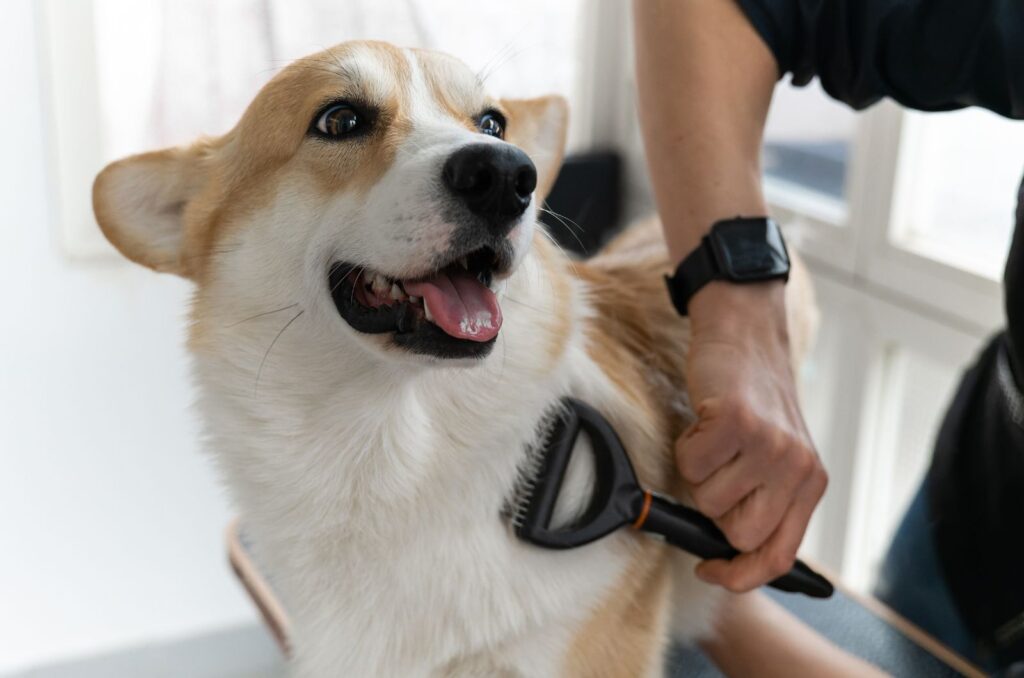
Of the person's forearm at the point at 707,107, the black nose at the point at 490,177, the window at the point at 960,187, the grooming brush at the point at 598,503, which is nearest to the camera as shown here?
the black nose at the point at 490,177

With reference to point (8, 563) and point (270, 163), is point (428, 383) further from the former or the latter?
point (8, 563)

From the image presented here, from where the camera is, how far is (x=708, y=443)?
2.50 ft

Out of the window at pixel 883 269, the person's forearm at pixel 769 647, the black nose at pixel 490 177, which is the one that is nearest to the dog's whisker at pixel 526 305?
the black nose at pixel 490 177

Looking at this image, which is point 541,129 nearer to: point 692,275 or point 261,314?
point 692,275

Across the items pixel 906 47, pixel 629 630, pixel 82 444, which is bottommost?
pixel 82 444

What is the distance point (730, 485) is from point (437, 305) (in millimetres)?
276

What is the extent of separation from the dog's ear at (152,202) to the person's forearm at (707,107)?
42 cm

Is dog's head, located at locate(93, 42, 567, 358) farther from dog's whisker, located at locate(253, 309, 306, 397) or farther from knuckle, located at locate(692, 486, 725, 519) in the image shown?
knuckle, located at locate(692, 486, 725, 519)

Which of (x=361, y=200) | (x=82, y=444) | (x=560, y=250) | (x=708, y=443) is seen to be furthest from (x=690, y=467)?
(x=82, y=444)

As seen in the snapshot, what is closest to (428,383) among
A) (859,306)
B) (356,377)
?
(356,377)

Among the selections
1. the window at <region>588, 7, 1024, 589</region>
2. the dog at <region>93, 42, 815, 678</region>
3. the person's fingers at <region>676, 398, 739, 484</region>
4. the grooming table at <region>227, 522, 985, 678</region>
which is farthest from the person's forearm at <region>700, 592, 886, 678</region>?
the window at <region>588, 7, 1024, 589</region>

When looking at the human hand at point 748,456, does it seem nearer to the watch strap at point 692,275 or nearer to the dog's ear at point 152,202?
the watch strap at point 692,275

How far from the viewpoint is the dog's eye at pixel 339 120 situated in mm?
760

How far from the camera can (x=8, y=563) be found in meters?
1.84
